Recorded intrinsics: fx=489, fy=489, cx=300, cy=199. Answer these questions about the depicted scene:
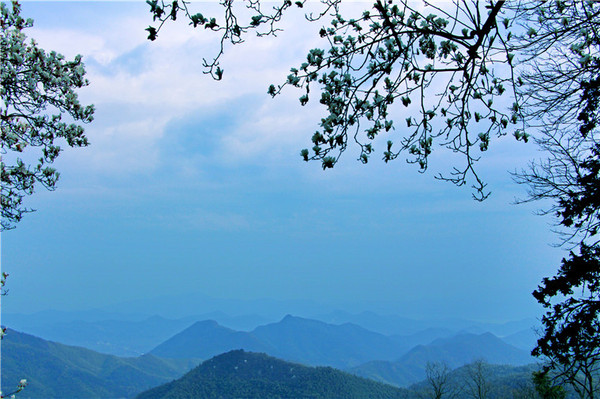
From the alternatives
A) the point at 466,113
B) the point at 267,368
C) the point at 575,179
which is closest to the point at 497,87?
the point at 466,113

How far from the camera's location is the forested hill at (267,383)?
150250mm

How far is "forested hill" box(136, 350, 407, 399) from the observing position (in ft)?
493

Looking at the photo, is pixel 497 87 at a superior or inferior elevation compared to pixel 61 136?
inferior

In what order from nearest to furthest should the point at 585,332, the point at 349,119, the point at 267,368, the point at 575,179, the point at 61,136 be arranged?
the point at 349,119 → the point at 61,136 → the point at 585,332 → the point at 575,179 → the point at 267,368

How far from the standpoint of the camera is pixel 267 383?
6998 inches

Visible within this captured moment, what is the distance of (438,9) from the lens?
5699mm

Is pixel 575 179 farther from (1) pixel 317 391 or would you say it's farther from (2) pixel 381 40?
(1) pixel 317 391

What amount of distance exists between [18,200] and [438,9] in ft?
25.2

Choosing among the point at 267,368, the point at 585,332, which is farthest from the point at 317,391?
the point at 585,332

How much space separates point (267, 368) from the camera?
623 feet

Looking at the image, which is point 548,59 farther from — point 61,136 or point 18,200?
point 18,200

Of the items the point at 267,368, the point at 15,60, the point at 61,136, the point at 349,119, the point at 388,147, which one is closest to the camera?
the point at 349,119

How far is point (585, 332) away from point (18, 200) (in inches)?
447

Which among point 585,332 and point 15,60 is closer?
point 15,60
